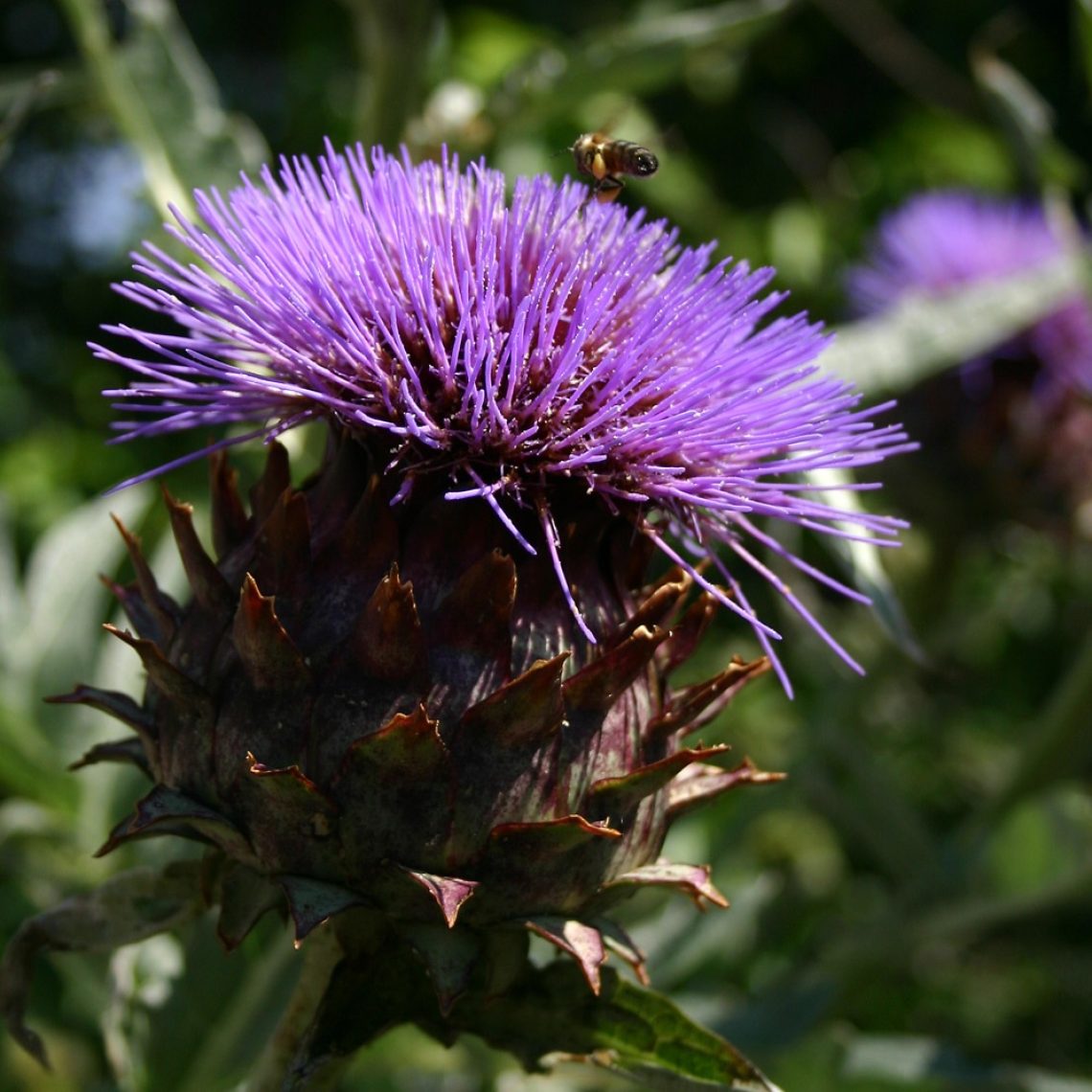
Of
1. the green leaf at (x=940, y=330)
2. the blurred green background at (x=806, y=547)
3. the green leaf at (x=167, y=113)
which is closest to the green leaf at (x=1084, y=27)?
the blurred green background at (x=806, y=547)

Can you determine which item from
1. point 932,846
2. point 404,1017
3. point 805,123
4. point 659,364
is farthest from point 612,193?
point 805,123

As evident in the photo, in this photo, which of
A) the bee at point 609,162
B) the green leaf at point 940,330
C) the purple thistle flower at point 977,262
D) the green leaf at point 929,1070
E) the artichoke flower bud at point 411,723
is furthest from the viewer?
the purple thistle flower at point 977,262

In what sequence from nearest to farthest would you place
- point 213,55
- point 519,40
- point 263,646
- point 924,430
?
point 263,646 < point 924,430 < point 519,40 < point 213,55

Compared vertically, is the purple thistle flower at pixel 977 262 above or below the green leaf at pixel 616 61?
below

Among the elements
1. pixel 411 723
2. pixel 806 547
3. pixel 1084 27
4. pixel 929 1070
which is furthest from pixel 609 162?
pixel 806 547

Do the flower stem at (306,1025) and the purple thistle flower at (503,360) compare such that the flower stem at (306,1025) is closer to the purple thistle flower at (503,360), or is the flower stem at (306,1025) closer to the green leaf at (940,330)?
the purple thistle flower at (503,360)

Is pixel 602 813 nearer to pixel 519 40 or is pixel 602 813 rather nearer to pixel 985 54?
pixel 985 54

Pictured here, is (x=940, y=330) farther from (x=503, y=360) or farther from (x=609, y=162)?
(x=503, y=360)
